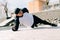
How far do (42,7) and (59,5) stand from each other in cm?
18

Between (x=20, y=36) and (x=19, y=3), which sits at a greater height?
(x=19, y=3)

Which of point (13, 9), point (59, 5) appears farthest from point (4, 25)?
point (59, 5)

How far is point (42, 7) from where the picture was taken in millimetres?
1674

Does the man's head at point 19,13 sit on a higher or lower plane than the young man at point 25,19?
higher

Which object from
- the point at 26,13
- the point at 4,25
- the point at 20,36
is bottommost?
the point at 20,36

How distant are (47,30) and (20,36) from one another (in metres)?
0.28

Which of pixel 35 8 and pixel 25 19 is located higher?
pixel 35 8

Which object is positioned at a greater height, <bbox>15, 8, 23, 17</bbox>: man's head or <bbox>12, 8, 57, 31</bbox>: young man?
<bbox>15, 8, 23, 17</bbox>: man's head

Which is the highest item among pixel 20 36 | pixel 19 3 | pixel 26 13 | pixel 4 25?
pixel 19 3

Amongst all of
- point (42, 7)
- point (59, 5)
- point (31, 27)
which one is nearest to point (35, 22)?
point (31, 27)

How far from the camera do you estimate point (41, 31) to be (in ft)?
5.44

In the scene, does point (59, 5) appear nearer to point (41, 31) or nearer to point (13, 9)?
point (41, 31)

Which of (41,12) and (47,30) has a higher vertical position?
(41,12)

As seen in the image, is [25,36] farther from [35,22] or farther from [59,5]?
[59,5]
